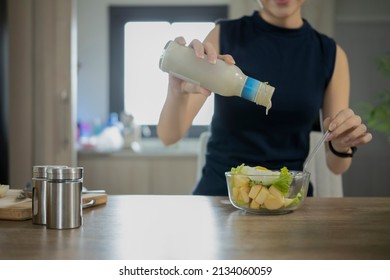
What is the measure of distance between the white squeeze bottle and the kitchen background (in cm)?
185

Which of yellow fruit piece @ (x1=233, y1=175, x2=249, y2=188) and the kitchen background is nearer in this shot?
yellow fruit piece @ (x1=233, y1=175, x2=249, y2=188)

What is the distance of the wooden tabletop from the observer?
1.86 ft

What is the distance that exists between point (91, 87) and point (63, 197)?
2.45 meters

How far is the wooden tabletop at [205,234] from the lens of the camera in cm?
57

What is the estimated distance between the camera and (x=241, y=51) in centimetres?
113

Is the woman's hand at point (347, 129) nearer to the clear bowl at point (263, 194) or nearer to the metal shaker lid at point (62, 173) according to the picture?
the clear bowl at point (263, 194)

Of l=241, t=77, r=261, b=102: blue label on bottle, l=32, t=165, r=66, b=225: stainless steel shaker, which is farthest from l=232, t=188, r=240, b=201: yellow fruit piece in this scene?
l=32, t=165, r=66, b=225: stainless steel shaker

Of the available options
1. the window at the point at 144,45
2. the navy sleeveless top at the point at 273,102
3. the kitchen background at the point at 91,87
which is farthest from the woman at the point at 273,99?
the window at the point at 144,45

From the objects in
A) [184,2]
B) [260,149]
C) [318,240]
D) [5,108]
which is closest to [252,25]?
[260,149]

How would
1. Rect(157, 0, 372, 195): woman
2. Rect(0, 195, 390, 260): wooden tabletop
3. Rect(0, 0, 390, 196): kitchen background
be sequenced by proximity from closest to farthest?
1. Rect(0, 195, 390, 260): wooden tabletop
2. Rect(157, 0, 372, 195): woman
3. Rect(0, 0, 390, 196): kitchen background

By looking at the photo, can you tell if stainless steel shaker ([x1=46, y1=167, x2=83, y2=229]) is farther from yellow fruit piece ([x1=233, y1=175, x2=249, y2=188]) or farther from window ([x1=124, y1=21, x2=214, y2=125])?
window ([x1=124, y1=21, x2=214, y2=125])

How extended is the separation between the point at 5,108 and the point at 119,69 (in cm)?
77
